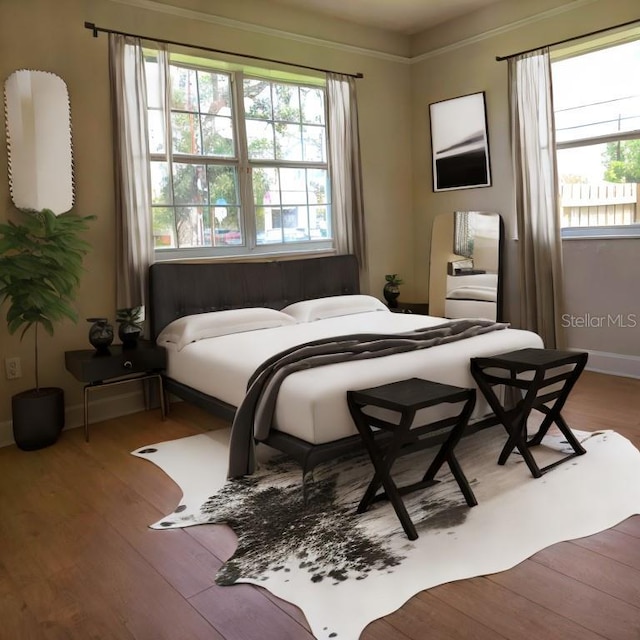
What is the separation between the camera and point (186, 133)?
4.32 m

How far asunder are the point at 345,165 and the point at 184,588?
12.5 ft

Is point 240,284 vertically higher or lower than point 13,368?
higher

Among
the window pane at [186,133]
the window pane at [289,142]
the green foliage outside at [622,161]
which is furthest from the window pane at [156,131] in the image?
the green foliage outside at [622,161]

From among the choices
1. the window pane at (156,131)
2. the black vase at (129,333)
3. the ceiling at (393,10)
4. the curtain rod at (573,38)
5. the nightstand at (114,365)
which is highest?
the ceiling at (393,10)

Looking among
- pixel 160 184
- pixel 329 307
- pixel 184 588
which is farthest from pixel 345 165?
pixel 184 588

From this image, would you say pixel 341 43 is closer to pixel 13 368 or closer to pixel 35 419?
pixel 13 368

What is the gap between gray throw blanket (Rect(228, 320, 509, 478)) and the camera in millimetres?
2699

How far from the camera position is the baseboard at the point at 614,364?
14.4 feet

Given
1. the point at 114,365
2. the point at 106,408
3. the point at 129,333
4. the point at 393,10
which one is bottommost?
the point at 106,408

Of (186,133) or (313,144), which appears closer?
(186,133)

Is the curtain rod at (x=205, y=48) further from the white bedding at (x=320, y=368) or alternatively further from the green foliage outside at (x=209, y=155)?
the white bedding at (x=320, y=368)

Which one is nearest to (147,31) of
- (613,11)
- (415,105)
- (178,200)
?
(178,200)

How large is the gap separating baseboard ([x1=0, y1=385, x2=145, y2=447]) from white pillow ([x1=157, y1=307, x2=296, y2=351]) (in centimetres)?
45

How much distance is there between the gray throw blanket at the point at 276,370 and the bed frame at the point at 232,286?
39cm
